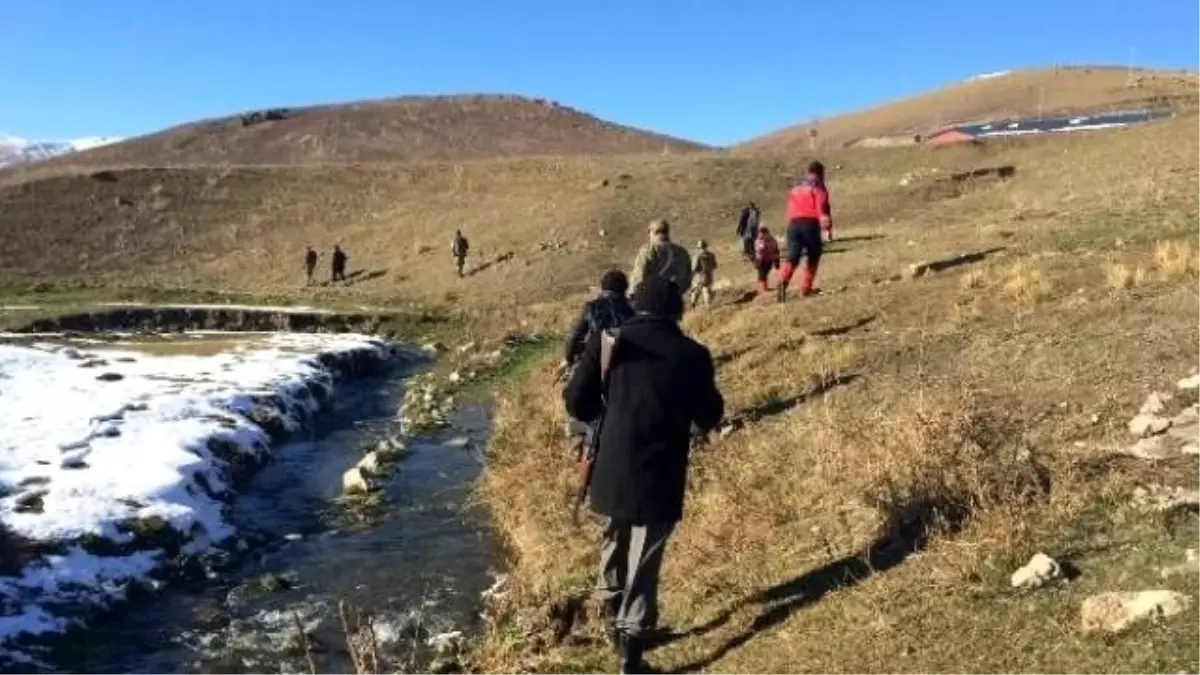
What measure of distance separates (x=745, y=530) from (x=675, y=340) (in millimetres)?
2413

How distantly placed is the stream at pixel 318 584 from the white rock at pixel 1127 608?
425cm

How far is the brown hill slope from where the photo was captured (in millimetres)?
85438

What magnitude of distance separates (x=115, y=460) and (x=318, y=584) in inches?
176

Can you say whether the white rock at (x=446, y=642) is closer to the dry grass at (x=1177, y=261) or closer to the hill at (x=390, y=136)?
the dry grass at (x=1177, y=261)

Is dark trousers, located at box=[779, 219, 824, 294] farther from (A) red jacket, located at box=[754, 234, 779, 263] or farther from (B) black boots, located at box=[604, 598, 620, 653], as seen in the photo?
(B) black boots, located at box=[604, 598, 620, 653]

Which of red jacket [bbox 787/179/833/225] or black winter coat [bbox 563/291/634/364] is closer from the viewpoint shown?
black winter coat [bbox 563/291/634/364]

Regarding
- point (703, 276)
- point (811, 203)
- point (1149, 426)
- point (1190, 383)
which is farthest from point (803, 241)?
point (1149, 426)

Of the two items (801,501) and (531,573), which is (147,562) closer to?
(531,573)

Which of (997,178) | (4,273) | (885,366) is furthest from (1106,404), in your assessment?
(4,273)

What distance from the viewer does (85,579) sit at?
10172 millimetres

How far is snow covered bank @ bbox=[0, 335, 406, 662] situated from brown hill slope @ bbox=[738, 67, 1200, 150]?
220 ft

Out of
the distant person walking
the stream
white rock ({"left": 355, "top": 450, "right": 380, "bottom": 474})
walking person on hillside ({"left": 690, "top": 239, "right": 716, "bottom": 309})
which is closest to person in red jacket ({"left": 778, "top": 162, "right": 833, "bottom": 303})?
walking person on hillside ({"left": 690, "top": 239, "right": 716, "bottom": 309})

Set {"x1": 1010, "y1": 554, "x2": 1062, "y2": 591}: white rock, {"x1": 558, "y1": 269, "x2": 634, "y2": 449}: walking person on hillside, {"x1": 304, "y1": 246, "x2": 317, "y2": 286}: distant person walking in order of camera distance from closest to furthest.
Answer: {"x1": 1010, "y1": 554, "x2": 1062, "y2": 591}: white rock < {"x1": 558, "y1": 269, "x2": 634, "y2": 449}: walking person on hillside < {"x1": 304, "y1": 246, "x2": 317, "y2": 286}: distant person walking

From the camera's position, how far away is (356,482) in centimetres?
1433
